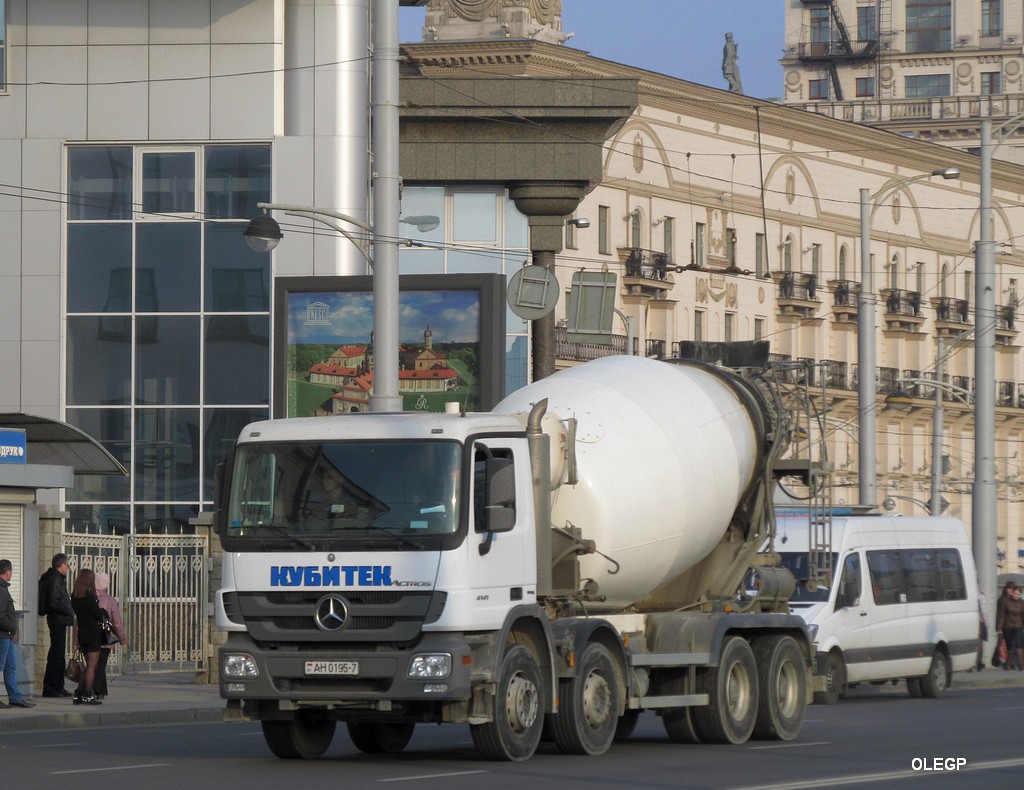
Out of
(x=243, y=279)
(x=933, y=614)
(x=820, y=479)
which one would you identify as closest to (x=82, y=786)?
(x=820, y=479)

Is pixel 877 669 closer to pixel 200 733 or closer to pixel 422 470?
pixel 200 733

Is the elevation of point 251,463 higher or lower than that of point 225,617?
higher

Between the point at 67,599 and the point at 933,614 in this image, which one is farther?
the point at 933,614

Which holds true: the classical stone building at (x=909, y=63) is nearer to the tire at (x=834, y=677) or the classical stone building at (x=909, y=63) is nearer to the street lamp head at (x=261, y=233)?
the tire at (x=834, y=677)

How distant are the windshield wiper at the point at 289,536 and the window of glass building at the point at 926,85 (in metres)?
100

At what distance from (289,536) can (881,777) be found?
481 cm

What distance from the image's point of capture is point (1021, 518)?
89.8m

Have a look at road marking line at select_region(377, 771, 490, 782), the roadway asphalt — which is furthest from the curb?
road marking line at select_region(377, 771, 490, 782)

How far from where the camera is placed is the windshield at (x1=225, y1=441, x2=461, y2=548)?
1603cm

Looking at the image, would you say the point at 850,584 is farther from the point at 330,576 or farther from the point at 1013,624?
the point at 330,576

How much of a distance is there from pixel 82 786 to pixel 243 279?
22763mm

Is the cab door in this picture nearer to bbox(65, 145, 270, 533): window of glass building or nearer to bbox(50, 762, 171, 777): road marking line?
bbox(65, 145, 270, 533): window of glass building

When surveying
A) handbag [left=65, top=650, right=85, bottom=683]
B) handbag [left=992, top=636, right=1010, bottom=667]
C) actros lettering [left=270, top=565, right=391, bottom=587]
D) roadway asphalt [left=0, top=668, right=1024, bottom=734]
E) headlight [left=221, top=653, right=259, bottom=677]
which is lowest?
handbag [left=992, top=636, right=1010, bottom=667]

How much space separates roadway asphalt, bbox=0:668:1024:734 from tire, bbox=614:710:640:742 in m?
6.13
